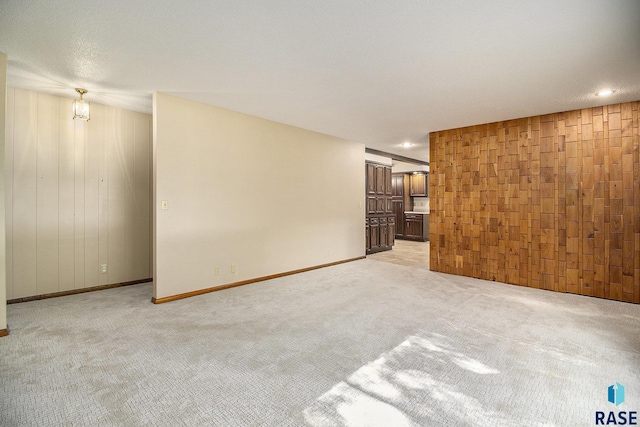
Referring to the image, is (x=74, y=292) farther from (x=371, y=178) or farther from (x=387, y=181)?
(x=387, y=181)

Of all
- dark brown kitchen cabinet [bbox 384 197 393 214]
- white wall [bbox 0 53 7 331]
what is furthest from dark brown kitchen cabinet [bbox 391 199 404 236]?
white wall [bbox 0 53 7 331]

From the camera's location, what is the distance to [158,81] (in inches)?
135

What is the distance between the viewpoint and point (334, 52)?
2736mm

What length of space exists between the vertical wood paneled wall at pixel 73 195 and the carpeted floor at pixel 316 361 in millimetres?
495

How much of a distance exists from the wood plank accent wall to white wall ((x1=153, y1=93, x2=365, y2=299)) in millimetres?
2084

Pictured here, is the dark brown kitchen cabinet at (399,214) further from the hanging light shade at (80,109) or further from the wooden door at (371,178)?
the hanging light shade at (80,109)

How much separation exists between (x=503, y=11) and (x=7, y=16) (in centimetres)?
364

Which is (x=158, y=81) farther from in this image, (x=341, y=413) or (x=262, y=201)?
(x=341, y=413)

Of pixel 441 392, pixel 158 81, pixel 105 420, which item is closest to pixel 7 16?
pixel 158 81

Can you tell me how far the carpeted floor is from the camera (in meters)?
1.81

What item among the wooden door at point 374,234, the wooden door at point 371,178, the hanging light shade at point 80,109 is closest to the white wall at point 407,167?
the wooden door at point 371,178

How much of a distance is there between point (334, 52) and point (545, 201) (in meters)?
3.94

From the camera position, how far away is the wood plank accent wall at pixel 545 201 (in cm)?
404

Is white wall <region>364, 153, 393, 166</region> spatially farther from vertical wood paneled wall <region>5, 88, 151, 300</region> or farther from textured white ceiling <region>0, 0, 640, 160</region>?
vertical wood paneled wall <region>5, 88, 151, 300</region>
